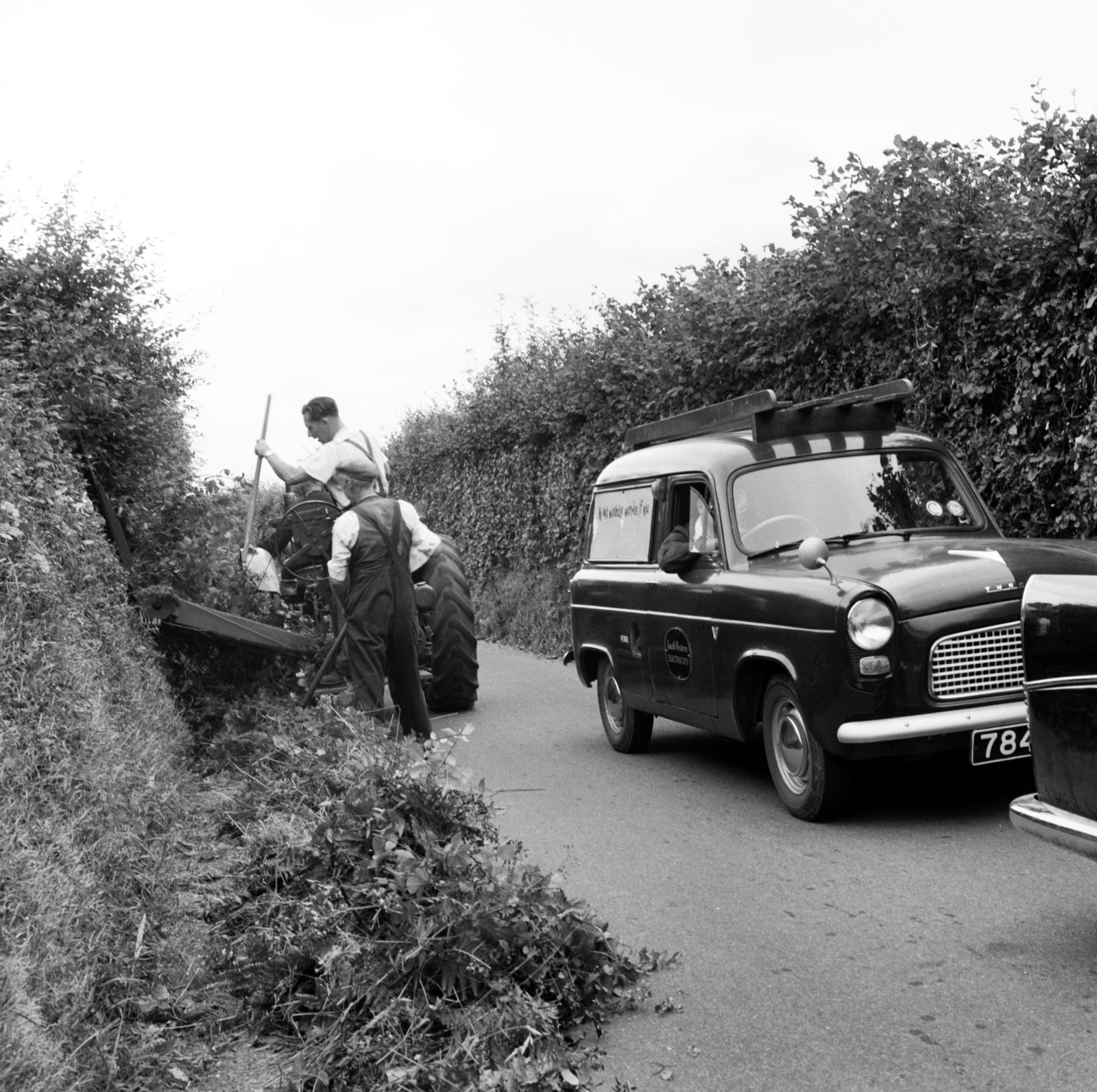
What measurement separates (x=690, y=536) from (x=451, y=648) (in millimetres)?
3486

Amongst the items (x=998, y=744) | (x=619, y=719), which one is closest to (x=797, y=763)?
(x=998, y=744)

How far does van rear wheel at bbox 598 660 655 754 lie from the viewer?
9.38 metres

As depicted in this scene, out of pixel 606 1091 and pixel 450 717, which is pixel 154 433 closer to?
pixel 450 717

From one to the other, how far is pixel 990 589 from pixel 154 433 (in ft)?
17.5

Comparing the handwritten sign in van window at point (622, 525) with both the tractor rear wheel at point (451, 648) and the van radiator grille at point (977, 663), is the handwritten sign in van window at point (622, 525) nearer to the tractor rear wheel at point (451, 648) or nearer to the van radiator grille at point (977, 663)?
the tractor rear wheel at point (451, 648)

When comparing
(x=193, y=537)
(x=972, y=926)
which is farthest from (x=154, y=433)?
(x=972, y=926)

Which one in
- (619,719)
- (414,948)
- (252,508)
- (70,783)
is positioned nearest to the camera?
(414,948)

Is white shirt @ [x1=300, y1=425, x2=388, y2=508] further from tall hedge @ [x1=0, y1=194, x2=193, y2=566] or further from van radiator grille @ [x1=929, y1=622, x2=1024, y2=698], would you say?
van radiator grille @ [x1=929, y1=622, x2=1024, y2=698]

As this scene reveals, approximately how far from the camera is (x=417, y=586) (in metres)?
11.3

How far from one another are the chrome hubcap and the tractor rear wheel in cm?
451

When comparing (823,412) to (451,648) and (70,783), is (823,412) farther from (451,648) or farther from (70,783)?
(70,783)

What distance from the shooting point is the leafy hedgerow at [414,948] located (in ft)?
12.4

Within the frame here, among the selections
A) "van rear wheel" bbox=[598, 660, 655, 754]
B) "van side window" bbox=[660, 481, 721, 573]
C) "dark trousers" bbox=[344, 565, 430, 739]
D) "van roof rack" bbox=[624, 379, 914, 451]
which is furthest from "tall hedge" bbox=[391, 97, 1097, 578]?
"dark trousers" bbox=[344, 565, 430, 739]

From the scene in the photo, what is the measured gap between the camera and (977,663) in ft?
21.6
